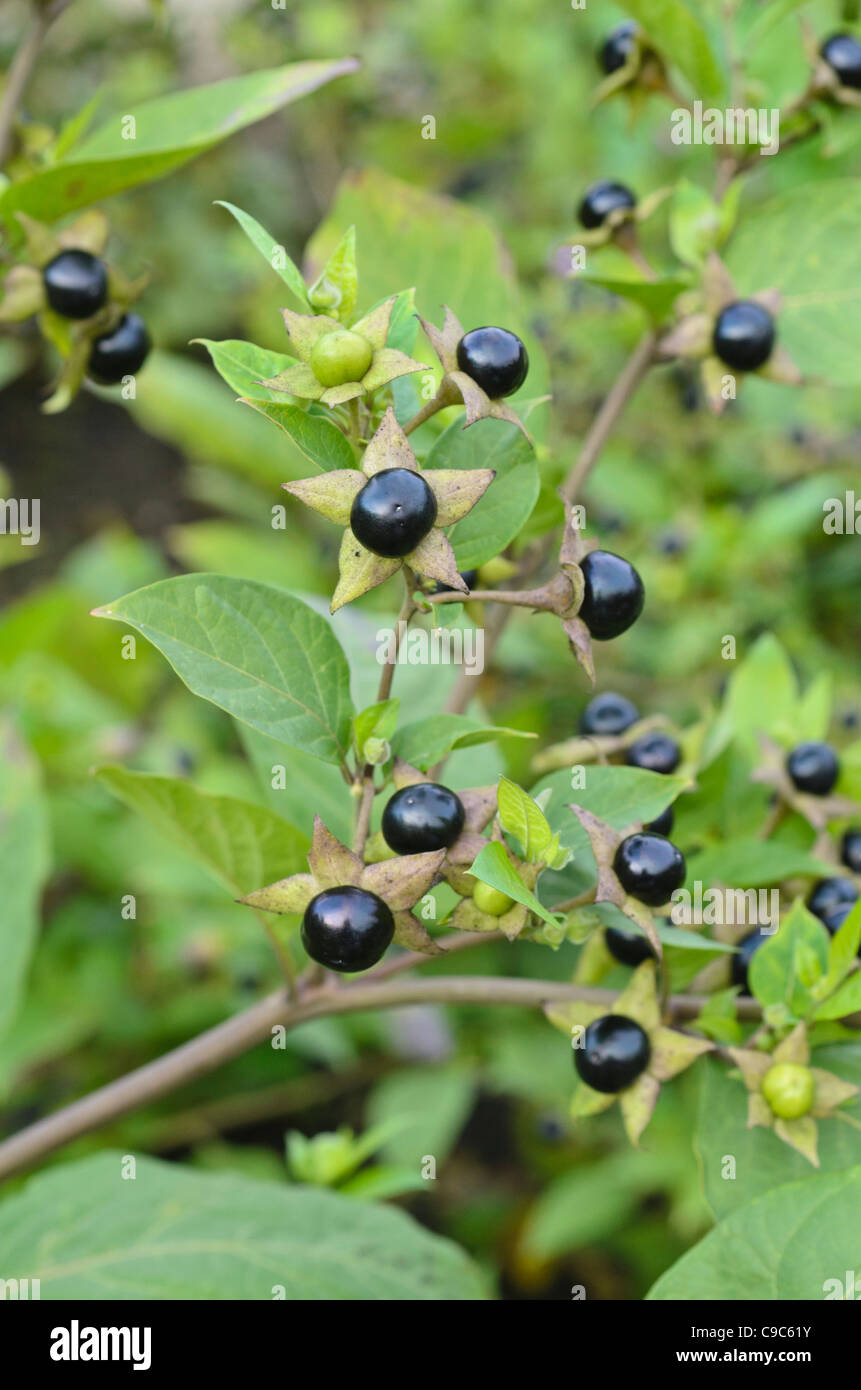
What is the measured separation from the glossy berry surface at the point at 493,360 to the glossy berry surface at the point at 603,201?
1.45 ft

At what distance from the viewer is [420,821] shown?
0.69m

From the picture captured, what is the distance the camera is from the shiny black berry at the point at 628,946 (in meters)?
0.85

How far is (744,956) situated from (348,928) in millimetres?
379

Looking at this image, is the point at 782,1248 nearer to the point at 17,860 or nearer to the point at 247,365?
the point at 247,365

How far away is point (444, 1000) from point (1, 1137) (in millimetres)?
1577

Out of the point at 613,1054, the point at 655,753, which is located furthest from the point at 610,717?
the point at 613,1054

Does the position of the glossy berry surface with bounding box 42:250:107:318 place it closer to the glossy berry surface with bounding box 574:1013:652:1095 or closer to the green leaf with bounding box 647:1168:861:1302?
the glossy berry surface with bounding box 574:1013:652:1095

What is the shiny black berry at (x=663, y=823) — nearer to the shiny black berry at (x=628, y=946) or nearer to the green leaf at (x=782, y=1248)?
the shiny black berry at (x=628, y=946)

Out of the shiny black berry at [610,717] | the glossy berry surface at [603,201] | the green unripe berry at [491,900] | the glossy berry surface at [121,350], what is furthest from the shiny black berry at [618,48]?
the green unripe berry at [491,900]

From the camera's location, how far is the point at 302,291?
715 millimetres

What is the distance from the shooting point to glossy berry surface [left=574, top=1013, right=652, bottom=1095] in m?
0.78

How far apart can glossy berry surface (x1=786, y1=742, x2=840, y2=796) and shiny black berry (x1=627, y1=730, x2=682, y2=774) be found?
0.41ft
